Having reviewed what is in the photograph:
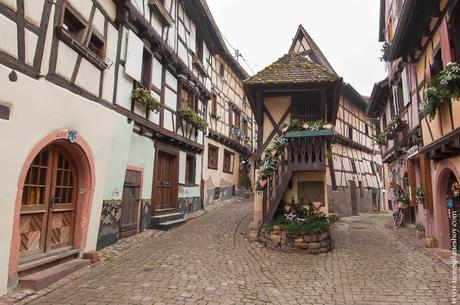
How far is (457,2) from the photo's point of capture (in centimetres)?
577

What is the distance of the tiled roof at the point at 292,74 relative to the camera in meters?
8.53

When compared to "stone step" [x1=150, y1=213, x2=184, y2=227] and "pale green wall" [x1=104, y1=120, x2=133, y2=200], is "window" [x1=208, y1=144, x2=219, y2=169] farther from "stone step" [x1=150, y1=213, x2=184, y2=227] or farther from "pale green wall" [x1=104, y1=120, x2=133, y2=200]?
"pale green wall" [x1=104, y1=120, x2=133, y2=200]

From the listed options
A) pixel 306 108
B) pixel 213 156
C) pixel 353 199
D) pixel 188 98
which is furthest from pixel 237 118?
pixel 306 108

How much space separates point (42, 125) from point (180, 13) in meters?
8.55

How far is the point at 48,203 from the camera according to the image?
556 cm

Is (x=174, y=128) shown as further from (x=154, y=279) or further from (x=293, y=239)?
(x=154, y=279)

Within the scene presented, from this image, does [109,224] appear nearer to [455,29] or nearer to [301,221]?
[301,221]

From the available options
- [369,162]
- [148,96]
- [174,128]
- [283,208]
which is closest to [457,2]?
[283,208]

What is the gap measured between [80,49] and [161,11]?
4337 millimetres

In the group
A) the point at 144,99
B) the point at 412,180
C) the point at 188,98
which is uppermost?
the point at 188,98

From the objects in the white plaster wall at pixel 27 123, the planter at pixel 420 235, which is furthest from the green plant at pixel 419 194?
the white plaster wall at pixel 27 123

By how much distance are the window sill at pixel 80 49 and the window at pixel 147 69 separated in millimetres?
2395

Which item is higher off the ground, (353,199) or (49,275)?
(353,199)

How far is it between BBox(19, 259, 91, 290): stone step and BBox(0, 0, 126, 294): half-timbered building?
65mm
